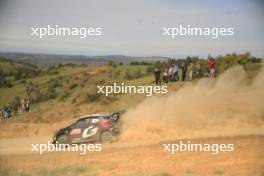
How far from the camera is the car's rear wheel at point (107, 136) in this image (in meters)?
12.3

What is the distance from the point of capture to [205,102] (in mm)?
12359

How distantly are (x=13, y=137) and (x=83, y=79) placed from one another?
1361 millimetres

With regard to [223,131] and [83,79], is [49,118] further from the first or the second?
[223,131]

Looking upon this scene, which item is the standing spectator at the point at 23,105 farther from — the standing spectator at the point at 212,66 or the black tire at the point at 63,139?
the standing spectator at the point at 212,66

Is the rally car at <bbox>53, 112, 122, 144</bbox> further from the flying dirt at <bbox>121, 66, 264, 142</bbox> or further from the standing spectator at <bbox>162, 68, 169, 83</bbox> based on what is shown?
the standing spectator at <bbox>162, 68, 169, 83</bbox>

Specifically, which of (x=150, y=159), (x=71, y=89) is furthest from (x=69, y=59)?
(x=150, y=159)
